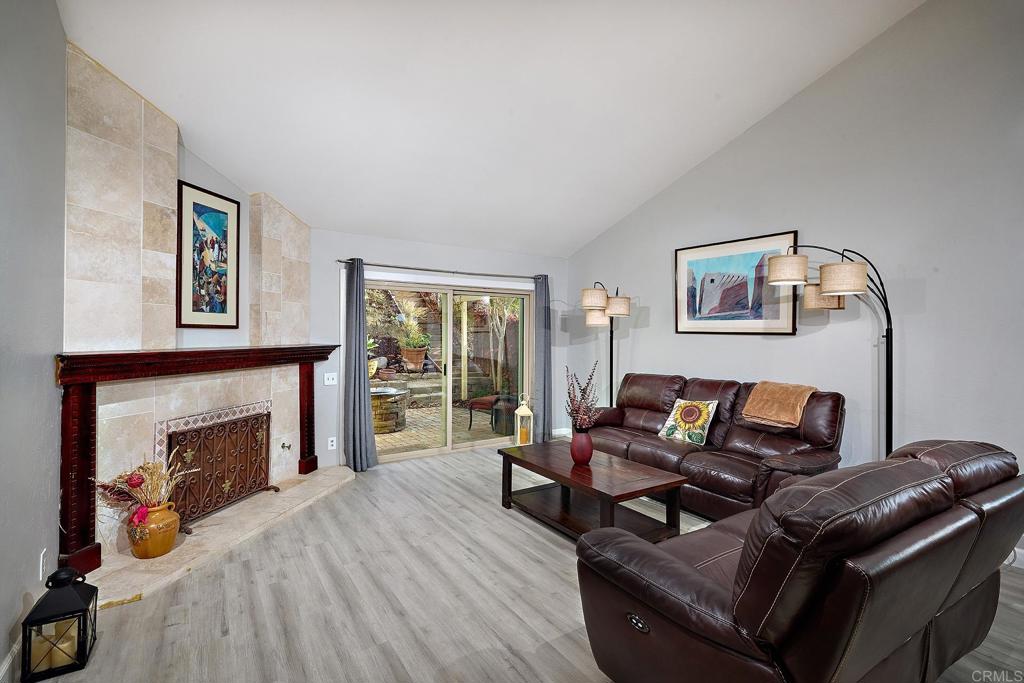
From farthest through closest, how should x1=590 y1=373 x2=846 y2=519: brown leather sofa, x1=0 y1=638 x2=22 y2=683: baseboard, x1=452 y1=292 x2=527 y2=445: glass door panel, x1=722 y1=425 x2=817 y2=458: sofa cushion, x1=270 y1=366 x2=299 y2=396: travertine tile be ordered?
x1=452 y1=292 x2=527 y2=445: glass door panel, x1=270 y1=366 x2=299 y2=396: travertine tile, x1=722 y1=425 x2=817 y2=458: sofa cushion, x1=590 y1=373 x2=846 y2=519: brown leather sofa, x1=0 y1=638 x2=22 y2=683: baseboard

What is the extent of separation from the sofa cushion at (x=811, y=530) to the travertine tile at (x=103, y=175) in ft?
11.9

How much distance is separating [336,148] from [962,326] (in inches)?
179

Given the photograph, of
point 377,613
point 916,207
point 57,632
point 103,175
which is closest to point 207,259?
point 103,175

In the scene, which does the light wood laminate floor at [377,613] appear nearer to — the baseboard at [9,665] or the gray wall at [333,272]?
the baseboard at [9,665]

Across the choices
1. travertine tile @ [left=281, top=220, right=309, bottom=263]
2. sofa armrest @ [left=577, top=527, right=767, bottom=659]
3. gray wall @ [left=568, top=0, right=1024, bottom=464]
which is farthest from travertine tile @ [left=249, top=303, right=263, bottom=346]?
gray wall @ [left=568, top=0, right=1024, bottom=464]

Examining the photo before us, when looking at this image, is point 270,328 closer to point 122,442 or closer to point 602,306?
point 122,442

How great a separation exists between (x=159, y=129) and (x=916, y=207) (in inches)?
202

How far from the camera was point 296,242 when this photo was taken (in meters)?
4.55

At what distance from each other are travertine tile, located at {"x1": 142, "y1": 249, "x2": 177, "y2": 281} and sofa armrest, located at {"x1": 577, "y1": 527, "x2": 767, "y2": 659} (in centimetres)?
310

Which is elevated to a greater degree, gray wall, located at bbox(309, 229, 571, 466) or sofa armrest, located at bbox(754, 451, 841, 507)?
gray wall, located at bbox(309, 229, 571, 466)

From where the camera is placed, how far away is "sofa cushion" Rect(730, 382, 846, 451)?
137 inches

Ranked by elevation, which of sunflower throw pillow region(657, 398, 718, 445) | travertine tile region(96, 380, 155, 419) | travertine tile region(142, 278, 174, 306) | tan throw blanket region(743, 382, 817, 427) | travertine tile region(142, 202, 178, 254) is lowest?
sunflower throw pillow region(657, 398, 718, 445)

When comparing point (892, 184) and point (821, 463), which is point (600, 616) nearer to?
point (821, 463)

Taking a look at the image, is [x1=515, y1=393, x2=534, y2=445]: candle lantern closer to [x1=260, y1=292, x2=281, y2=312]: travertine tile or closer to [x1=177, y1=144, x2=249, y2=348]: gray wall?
[x1=260, y1=292, x2=281, y2=312]: travertine tile
